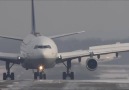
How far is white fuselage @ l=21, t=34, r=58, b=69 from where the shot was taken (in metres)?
61.8

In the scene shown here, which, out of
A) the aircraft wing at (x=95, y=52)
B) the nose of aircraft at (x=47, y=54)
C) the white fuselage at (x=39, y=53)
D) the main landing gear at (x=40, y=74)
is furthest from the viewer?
the aircraft wing at (x=95, y=52)

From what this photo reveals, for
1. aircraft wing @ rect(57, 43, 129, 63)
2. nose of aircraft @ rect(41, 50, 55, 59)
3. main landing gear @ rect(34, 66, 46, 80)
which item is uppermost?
aircraft wing @ rect(57, 43, 129, 63)

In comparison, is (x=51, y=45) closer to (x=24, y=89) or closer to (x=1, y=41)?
(x=24, y=89)

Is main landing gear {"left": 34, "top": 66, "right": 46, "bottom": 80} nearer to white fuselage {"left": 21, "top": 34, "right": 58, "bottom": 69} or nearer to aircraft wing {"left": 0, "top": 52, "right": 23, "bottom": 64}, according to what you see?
white fuselage {"left": 21, "top": 34, "right": 58, "bottom": 69}

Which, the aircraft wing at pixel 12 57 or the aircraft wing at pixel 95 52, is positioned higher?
the aircraft wing at pixel 95 52

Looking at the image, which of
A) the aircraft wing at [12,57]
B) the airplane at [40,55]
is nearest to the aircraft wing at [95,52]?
the airplane at [40,55]

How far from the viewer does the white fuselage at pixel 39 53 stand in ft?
203

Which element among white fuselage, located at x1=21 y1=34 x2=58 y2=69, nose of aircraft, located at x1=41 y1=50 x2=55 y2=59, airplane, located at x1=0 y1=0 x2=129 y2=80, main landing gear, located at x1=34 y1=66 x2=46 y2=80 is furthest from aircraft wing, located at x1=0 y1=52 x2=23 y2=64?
nose of aircraft, located at x1=41 y1=50 x2=55 y2=59

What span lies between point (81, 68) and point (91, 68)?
30.1 m

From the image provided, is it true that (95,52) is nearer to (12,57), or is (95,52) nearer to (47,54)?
(47,54)

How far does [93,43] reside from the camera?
135 metres

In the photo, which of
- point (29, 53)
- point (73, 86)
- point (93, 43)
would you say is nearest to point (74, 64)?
point (93, 43)

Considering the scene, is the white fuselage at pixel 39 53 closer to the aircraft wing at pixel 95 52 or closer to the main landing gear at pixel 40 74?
the main landing gear at pixel 40 74

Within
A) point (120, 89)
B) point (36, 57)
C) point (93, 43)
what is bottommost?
point (120, 89)
